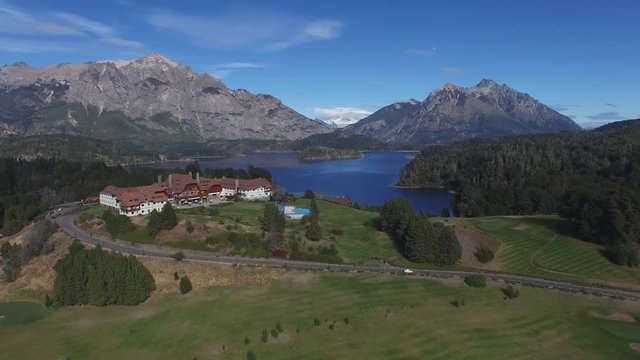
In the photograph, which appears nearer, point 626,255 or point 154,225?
point 626,255

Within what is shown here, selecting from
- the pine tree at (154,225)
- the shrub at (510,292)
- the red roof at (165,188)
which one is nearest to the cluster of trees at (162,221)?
the pine tree at (154,225)

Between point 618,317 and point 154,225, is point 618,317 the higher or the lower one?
the lower one

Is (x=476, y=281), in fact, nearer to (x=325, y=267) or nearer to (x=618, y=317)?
(x=618, y=317)

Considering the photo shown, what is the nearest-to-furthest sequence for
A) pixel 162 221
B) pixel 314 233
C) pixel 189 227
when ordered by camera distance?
pixel 314 233, pixel 189 227, pixel 162 221

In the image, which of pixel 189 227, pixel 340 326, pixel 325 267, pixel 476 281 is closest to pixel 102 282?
pixel 189 227

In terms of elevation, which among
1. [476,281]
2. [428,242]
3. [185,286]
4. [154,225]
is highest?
[428,242]

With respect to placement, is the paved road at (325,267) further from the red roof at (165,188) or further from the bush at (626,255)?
the red roof at (165,188)
